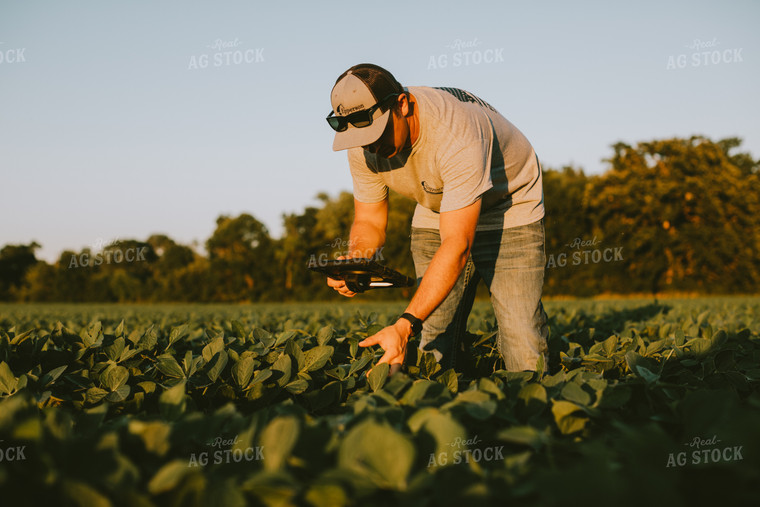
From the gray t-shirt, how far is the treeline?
24.2m

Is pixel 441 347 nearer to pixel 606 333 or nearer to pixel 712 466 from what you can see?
pixel 606 333

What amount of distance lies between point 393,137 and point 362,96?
29 cm

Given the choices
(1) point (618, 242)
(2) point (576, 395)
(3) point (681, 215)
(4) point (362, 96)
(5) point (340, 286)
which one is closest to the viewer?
(2) point (576, 395)

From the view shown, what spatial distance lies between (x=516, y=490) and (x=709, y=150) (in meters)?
39.1

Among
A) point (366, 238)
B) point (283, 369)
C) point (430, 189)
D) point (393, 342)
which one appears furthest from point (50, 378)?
point (430, 189)

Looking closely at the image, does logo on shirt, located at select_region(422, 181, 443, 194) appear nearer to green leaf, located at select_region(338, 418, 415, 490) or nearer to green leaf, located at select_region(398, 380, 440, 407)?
green leaf, located at select_region(398, 380, 440, 407)

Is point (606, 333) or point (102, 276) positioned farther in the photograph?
point (102, 276)

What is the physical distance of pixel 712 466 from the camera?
93 cm

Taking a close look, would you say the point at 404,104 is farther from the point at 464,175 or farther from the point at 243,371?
the point at 243,371

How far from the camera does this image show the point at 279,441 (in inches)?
37.7

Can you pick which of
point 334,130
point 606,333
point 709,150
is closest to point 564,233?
point 709,150

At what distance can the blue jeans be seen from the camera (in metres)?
3.09

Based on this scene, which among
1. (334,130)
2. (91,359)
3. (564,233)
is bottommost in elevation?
(91,359)

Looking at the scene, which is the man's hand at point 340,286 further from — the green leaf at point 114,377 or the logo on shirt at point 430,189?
the green leaf at point 114,377
